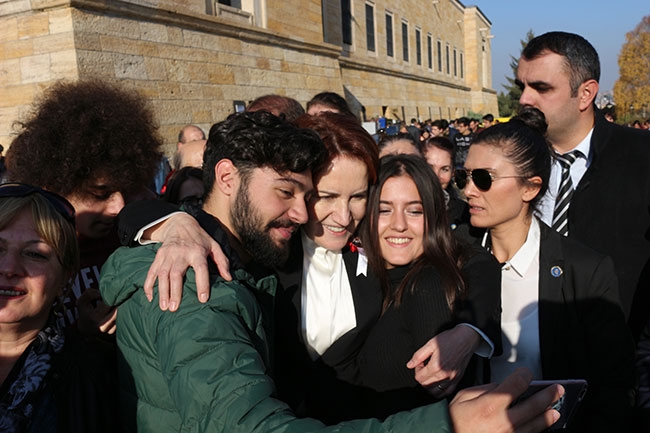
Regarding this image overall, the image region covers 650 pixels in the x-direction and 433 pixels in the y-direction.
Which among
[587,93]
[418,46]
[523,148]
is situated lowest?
[523,148]

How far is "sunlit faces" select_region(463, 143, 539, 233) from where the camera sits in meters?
2.46

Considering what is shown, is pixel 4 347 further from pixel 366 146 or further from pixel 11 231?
pixel 366 146

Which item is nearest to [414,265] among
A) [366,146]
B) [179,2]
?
[366,146]

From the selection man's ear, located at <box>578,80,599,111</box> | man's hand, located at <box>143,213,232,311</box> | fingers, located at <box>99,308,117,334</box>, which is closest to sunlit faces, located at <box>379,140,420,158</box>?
man's ear, located at <box>578,80,599,111</box>

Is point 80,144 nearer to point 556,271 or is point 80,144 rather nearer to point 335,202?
point 335,202

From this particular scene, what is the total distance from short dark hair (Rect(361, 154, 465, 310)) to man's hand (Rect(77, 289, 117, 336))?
1.15 m

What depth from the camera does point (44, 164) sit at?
7.84ft

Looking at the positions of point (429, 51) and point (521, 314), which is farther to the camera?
point (429, 51)

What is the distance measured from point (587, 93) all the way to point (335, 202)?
185 cm

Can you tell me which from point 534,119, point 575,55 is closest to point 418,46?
point 575,55

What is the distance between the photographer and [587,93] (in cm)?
299

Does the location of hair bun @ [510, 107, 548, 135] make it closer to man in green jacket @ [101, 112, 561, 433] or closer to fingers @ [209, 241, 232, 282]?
man in green jacket @ [101, 112, 561, 433]

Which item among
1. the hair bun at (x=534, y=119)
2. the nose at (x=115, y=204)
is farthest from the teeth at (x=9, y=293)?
the hair bun at (x=534, y=119)

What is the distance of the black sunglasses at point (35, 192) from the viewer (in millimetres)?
1690
